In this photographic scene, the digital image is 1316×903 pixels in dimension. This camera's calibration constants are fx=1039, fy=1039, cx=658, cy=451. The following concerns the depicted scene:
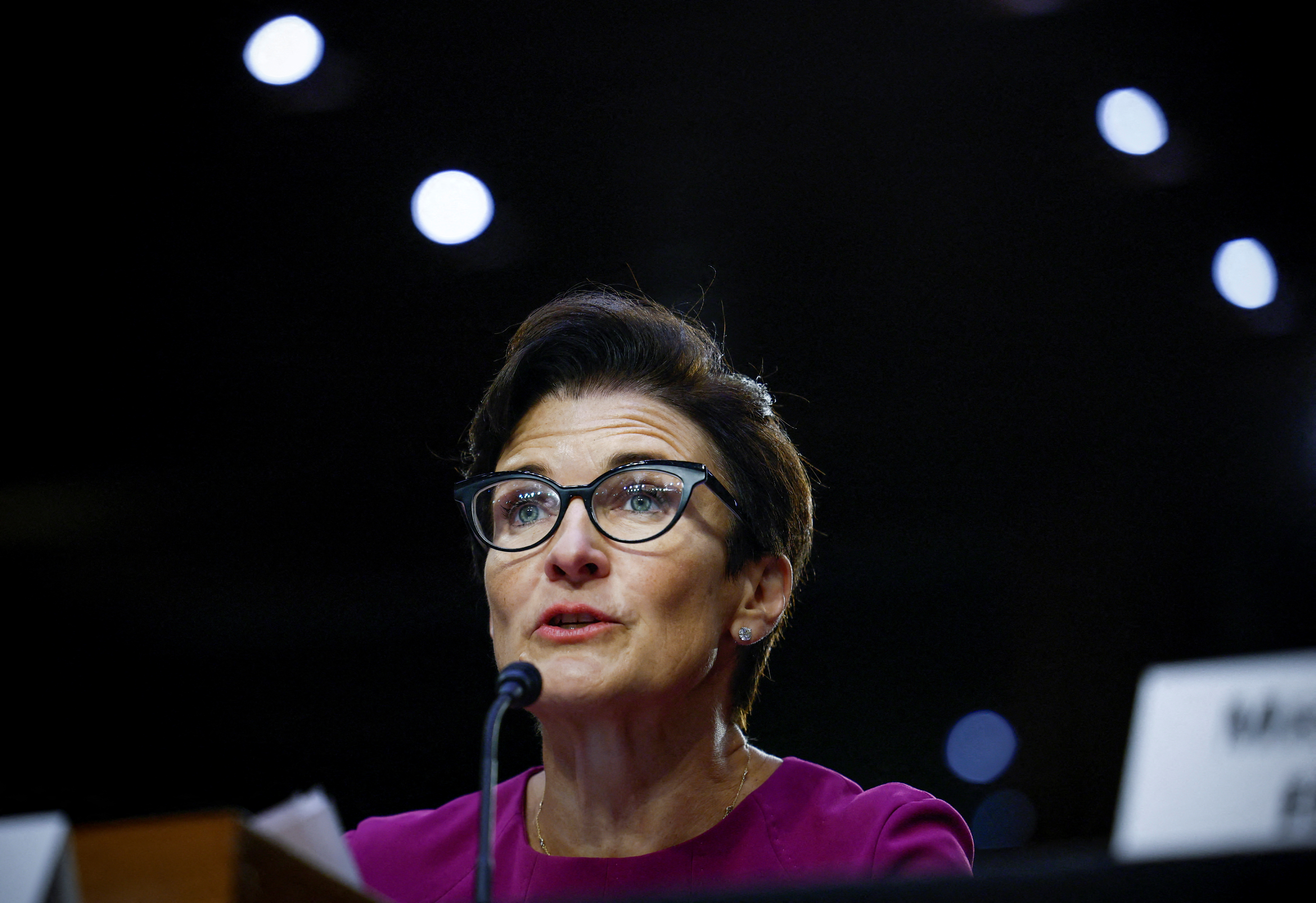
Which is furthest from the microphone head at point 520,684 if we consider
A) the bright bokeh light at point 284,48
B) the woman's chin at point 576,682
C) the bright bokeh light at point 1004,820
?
the bright bokeh light at point 1004,820

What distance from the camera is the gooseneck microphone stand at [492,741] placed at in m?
1.08

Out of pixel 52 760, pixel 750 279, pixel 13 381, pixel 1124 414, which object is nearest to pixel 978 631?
pixel 1124 414

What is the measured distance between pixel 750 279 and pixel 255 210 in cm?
142

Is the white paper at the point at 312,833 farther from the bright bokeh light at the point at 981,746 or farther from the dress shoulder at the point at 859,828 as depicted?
the bright bokeh light at the point at 981,746

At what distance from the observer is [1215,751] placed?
81 centimetres

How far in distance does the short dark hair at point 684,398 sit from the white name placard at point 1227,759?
3.69 feet

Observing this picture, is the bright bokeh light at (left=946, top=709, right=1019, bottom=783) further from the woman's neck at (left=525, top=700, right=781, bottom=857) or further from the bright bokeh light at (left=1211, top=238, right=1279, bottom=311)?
the woman's neck at (left=525, top=700, right=781, bottom=857)

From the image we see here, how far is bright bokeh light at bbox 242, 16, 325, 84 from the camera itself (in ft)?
9.11

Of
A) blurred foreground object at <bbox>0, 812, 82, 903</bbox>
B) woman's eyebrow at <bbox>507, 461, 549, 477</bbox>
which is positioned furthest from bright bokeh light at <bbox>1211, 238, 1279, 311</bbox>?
blurred foreground object at <bbox>0, 812, 82, 903</bbox>

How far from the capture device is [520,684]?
53.3 inches

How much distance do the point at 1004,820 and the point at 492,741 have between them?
3.33m

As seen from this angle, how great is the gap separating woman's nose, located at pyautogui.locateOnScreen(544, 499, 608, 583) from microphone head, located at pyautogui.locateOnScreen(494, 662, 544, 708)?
1.17 ft

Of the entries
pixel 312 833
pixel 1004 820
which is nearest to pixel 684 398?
pixel 312 833

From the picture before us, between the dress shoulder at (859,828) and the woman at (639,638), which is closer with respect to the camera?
the dress shoulder at (859,828)
